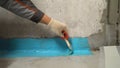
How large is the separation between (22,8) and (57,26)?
375 mm

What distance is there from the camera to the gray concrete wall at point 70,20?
1.98 m

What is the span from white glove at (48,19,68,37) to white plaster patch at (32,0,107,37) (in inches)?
4.7

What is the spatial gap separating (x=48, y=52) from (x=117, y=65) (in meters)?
0.89

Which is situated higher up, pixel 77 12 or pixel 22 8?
pixel 22 8

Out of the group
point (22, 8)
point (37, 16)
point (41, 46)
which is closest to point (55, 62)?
point (41, 46)

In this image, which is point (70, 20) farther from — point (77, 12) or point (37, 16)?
point (37, 16)

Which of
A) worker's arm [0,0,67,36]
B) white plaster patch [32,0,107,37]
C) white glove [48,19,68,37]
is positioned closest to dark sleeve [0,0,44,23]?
worker's arm [0,0,67,36]

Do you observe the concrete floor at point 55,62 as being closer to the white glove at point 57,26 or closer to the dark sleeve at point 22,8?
the white glove at point 57,26

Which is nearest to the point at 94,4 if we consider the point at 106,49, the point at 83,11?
the point at 83,11

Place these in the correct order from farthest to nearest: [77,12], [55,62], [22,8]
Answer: [77,12]
[55,62]
[22,8]

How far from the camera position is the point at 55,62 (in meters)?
1.84

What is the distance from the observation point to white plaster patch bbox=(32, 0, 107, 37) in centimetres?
198

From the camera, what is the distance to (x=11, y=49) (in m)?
2.07

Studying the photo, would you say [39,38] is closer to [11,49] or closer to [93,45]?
[11,49]
